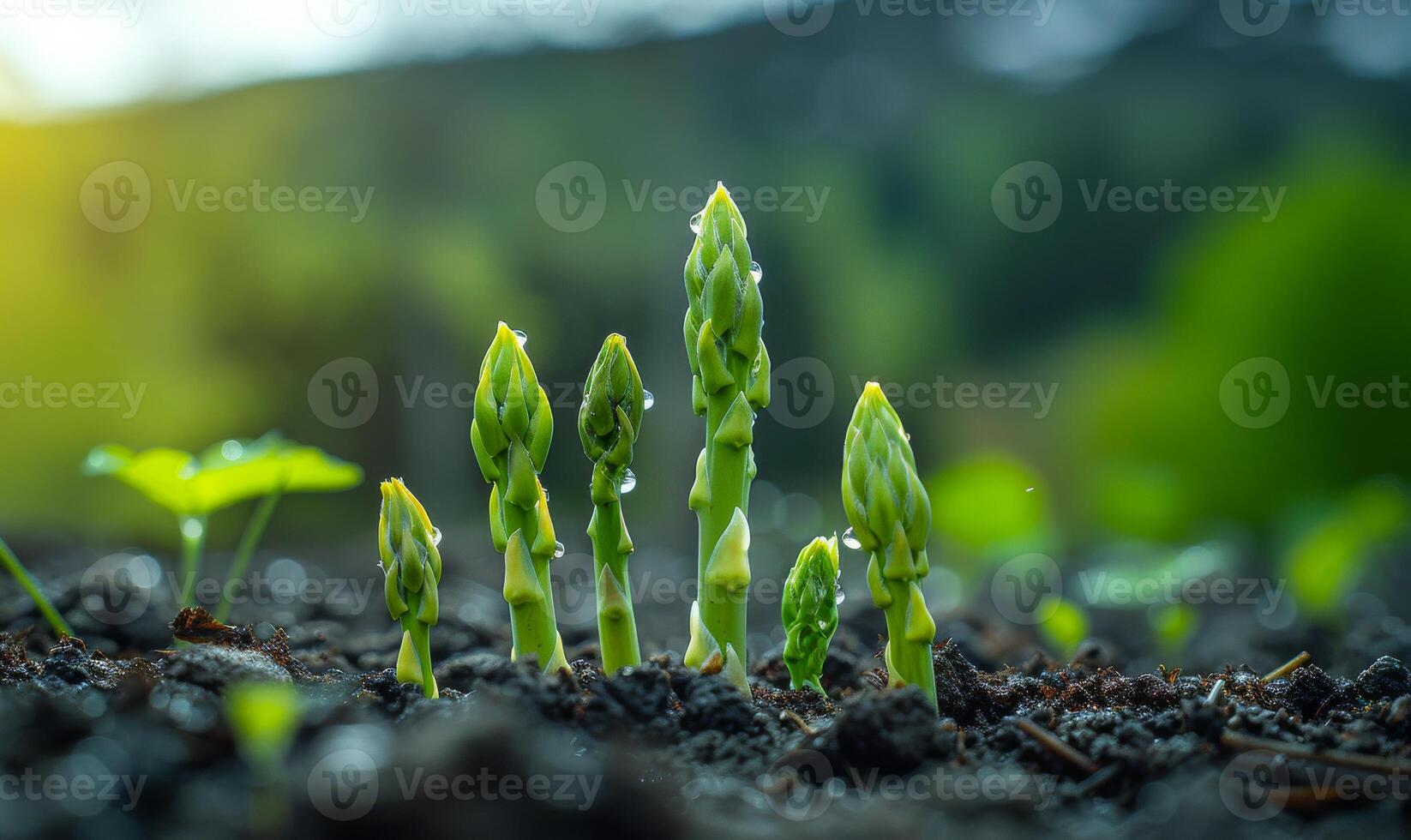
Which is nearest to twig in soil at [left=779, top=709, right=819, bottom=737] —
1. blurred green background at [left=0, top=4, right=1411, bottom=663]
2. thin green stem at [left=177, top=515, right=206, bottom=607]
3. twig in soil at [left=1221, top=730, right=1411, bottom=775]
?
twig in soil at [left=1221, top=730, right=1411, bottom=775]

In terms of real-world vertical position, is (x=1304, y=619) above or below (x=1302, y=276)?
below

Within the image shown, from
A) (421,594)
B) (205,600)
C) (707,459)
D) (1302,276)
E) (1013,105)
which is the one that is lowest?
(205,600)

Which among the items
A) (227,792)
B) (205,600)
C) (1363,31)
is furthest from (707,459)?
(1363,31)

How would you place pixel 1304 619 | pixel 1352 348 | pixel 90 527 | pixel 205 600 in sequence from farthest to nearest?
pixel 1352 348 → pixel 90 527 → pixel 205 600 → pixel 1304 619

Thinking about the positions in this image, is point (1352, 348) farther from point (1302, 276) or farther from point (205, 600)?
point (205, 600)

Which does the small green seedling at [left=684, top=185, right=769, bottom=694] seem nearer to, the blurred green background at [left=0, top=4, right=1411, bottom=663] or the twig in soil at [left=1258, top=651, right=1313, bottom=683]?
the twig in soil at [left=1258, top=651, right=1313, bottom=683]

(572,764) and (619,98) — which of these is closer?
(572,764)

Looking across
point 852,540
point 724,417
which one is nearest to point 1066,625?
point 852,540
